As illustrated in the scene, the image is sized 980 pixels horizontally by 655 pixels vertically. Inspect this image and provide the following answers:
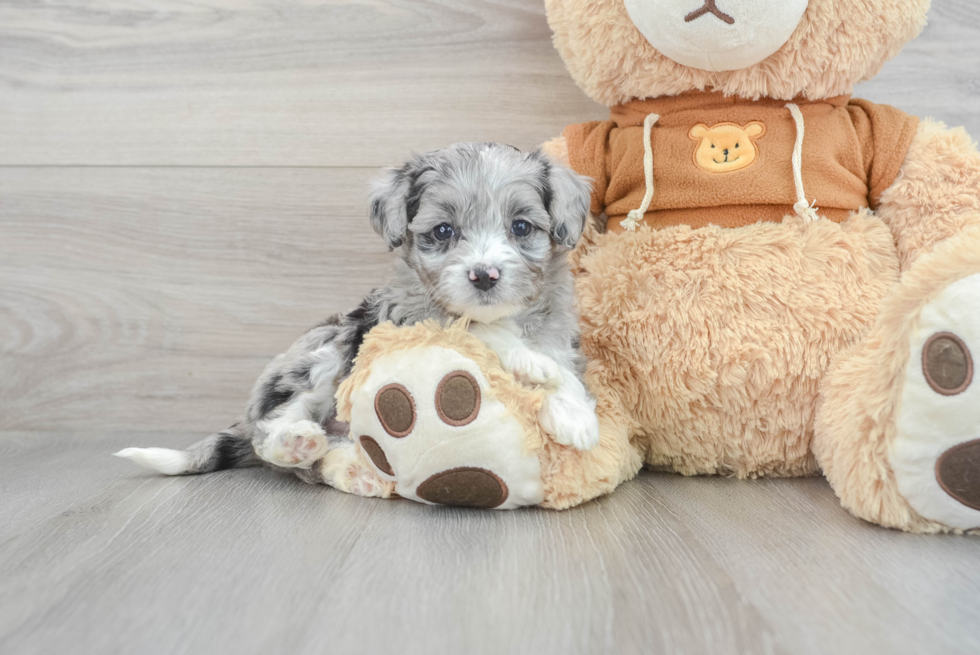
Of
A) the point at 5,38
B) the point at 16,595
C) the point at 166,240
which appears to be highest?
the point at 5,38

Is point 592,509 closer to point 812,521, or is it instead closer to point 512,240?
point 812,521

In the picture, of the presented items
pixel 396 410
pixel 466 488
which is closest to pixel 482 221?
pixel 396 410

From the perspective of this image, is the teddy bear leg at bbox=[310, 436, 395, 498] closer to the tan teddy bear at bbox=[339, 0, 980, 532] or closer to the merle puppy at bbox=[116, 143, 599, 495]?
the merle puppy at bbox=[116, 143, 599, 495]

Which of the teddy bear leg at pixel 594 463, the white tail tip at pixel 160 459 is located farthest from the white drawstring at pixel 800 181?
the white tail tip at pixel 160 459

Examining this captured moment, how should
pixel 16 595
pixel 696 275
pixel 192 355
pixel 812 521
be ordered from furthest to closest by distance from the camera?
pixel 192 355 < pixel 696 275 < pixel 812 521 < pixel 16 595

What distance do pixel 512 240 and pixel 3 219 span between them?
5.75 ft

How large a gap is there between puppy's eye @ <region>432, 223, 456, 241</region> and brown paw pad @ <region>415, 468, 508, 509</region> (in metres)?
0.48

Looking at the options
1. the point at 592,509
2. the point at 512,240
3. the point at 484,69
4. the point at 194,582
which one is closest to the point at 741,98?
the point at 512,240

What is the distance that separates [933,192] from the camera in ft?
5.24

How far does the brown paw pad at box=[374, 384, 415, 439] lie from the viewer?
1.39 meters

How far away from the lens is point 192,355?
7.52 feet

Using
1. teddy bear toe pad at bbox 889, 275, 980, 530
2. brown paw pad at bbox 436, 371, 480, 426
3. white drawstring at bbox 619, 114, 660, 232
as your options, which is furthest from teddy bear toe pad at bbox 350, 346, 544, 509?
teddy bear toe pad at bbox 889, 275, 980, 530

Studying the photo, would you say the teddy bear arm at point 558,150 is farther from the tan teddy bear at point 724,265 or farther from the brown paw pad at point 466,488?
the brown paw pad at point 466,488

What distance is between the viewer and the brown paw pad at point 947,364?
1190mm
